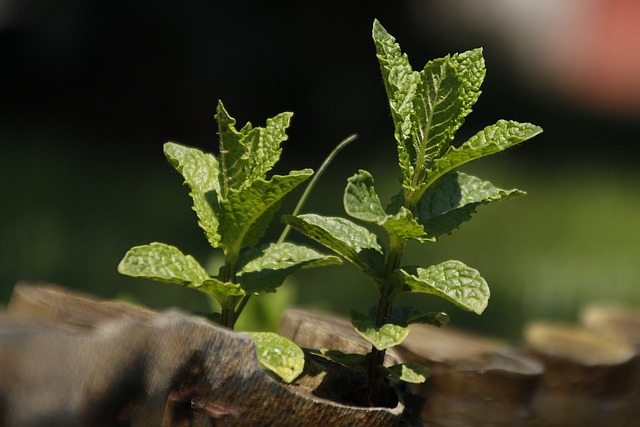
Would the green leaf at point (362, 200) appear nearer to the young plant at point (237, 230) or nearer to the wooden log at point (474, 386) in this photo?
the young plant at point (237, 230)

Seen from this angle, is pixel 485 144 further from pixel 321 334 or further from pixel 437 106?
pixel 321 334

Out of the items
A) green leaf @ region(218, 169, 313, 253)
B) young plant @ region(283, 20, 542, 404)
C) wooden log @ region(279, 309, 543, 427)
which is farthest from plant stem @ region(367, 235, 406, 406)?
wooden log @ region(279, 309, 543, 427)

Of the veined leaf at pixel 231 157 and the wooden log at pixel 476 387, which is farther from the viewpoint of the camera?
the wooden log at pixel 476 387

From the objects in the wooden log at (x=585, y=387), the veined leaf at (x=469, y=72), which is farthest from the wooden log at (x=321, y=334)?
the wooden log at (x=585, y=387)

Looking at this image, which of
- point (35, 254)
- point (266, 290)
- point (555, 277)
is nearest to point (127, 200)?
point (35, 254)

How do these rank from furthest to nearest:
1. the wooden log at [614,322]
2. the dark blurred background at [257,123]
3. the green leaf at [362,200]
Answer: the dark blurred background at [257,123], the wooden log at [614,322], the green leaf at [362,200]

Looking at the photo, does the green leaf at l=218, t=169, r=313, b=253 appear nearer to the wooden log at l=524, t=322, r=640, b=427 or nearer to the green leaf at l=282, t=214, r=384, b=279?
the green leaf at l=282, t=214, r=384, b=279
